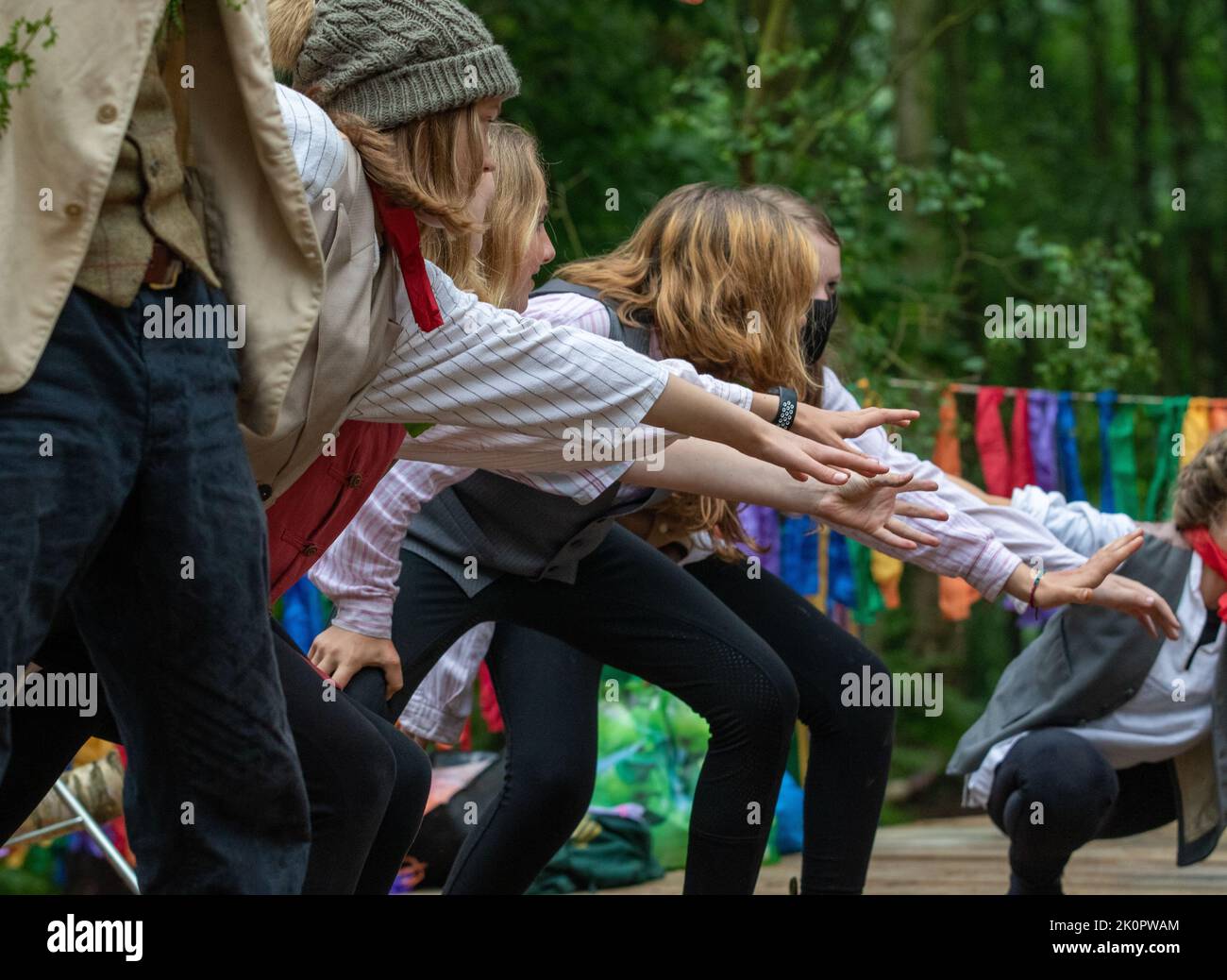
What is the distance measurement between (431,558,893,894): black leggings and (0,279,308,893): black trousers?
140 cm

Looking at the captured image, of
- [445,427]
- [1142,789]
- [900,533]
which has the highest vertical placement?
[445,427]

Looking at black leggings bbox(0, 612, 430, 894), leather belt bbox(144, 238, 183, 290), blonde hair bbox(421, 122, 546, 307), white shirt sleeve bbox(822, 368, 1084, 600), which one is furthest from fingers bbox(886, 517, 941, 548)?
leather belt bbox(144, 238, 183, 290)

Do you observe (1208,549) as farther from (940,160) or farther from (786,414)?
(940,160)

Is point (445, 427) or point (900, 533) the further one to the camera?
point (900, 533)

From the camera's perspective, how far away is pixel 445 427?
8.57 ft

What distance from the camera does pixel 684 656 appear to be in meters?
3.33

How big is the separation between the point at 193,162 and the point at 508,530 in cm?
148

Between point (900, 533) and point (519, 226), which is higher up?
point (519, 226)

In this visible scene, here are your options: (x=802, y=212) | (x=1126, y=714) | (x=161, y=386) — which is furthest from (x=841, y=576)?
(x=161, y=386)

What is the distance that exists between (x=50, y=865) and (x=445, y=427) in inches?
137

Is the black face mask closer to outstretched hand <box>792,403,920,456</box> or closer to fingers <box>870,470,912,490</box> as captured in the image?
fingers <box>870,470,912,490</box>

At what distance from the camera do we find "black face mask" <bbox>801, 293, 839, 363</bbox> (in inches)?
147

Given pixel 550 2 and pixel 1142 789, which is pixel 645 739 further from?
pixel 550 2

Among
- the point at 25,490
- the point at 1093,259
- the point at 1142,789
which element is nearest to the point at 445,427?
the point at 25,490
